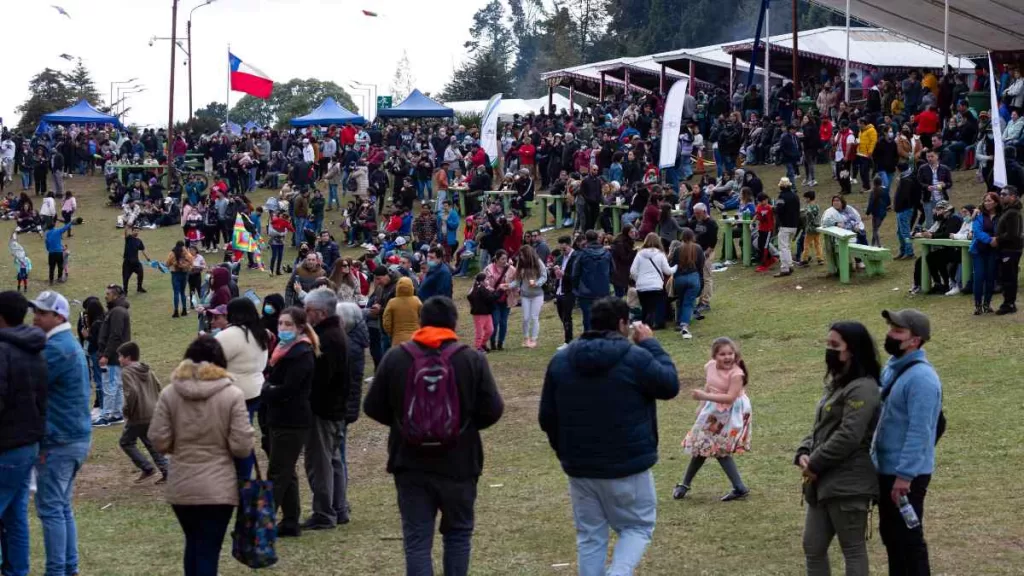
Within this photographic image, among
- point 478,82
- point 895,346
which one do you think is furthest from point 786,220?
point 478,82

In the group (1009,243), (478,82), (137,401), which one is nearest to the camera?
(137,401)

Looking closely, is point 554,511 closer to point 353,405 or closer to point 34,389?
point 353,405

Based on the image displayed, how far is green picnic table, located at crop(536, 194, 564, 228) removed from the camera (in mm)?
30328

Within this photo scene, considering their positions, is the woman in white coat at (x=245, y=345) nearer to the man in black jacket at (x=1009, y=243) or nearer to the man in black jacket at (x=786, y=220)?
the man in black jacket at (x=1009, y=243)

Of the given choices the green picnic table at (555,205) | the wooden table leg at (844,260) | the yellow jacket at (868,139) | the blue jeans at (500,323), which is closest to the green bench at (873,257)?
the wooden table leg at (844,260)

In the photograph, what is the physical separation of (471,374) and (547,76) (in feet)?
154

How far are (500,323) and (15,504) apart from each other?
12.1 metres

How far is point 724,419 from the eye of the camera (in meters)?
9.31

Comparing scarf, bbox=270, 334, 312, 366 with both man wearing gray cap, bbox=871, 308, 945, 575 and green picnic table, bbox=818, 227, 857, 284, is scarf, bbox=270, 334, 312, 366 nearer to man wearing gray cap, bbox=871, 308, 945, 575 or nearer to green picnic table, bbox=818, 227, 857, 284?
man wearing gray cap, bbox=871, 308, 945, 575

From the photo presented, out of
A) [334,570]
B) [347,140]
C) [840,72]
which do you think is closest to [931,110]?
[840,72]

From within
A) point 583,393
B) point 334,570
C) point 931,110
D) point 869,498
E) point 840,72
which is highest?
point 840,72

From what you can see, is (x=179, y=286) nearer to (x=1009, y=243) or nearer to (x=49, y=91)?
(x=1009, y=243)

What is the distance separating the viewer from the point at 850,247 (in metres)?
20.8

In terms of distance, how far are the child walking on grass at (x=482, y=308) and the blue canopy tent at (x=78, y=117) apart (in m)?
35.2
